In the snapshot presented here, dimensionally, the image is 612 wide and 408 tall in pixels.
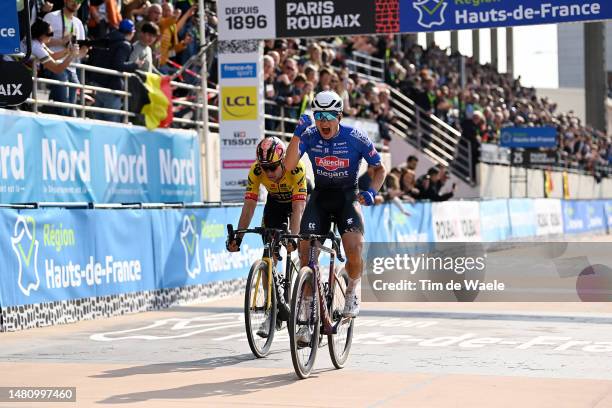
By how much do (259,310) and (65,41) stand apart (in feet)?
23.6

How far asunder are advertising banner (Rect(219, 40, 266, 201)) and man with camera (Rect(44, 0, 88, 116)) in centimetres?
284

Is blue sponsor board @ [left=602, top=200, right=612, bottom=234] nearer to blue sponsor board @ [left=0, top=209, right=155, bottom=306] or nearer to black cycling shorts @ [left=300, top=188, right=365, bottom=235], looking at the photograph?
blue sponsor board @ [left=0, top=209, right=155, bottom=306]

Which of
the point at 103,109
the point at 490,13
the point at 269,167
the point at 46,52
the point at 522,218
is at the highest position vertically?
the point at 490,13

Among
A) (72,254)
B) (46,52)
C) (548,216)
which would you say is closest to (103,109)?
(46,52)

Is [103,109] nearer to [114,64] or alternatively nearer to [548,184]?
[114,64]

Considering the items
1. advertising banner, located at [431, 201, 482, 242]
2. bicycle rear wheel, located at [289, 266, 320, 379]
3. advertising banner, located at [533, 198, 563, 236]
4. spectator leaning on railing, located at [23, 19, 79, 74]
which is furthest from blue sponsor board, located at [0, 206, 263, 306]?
advertising banner, located at [533, 198, 563, 236]

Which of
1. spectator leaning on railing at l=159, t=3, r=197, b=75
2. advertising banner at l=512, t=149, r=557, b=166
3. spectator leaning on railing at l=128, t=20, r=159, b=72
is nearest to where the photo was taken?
spectator leaning on railing at l=128, t=20, r=159, b=72

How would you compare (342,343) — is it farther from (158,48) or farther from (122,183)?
(158,48)

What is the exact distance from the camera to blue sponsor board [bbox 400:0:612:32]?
17391 millimetres

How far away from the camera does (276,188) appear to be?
1081cm

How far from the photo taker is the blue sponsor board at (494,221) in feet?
98.3

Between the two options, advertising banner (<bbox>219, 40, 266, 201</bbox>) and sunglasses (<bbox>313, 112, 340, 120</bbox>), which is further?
advertising banner (<bbox>219, 40, 266, 201</bbox>)

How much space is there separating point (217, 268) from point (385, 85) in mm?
17254

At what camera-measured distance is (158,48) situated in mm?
19578
